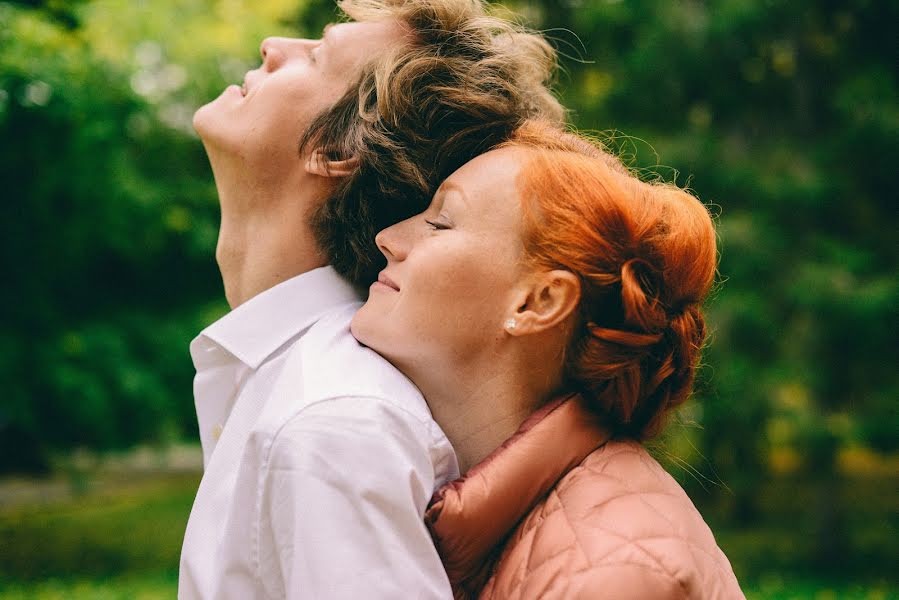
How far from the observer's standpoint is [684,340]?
2096 millimetres

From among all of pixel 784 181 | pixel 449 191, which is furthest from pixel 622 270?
pixel 784 181

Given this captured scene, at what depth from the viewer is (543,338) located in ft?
6.86

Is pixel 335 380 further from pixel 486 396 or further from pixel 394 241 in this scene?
pixel 394 241

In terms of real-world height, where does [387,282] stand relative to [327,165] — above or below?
below

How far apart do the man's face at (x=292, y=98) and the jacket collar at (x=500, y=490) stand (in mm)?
1077

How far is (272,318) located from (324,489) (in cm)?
74

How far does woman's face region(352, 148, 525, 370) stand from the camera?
6.84 ft

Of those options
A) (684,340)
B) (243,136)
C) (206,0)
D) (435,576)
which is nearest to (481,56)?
(243,136)

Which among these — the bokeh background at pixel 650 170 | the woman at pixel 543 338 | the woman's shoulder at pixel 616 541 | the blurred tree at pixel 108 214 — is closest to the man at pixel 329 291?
the woman at pixel 543 338

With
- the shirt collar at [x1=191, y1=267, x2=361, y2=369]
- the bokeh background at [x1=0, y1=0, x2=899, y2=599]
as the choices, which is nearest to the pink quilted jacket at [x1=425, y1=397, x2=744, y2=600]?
the shirt collar at [x1=191, y1=267, x2=361, y2=369]

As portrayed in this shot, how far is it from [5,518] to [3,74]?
28.5 feet

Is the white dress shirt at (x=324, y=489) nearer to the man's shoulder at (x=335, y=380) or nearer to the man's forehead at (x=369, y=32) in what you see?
the man's shoulder at (x=335, y=380)

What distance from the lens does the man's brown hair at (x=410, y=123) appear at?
7.84 ft

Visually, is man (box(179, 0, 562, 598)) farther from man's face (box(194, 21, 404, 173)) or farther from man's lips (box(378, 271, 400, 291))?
man's lips (box(378, 271, 400, 291))
